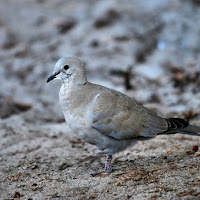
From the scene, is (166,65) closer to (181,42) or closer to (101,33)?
(181,42)

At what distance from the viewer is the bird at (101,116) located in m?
3.71

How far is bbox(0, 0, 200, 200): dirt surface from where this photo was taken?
12.1 feet

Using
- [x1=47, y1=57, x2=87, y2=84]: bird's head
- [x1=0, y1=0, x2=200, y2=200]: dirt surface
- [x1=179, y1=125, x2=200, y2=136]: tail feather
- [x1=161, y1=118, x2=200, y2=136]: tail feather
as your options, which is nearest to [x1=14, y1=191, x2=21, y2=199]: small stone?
[x1=0, y1=0, x2=200, y2=200]: dirt surface

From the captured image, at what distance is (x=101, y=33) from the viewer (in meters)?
8.09

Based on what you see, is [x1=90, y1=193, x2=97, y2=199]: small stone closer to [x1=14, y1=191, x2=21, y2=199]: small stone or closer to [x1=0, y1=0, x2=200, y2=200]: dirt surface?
[x1=0, y1=0, x2=200, y2=200]: dirt surface

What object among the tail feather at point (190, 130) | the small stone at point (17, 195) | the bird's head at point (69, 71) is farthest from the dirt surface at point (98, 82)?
the bird's head at point (69, 71)

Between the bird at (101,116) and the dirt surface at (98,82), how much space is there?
1.04 ft

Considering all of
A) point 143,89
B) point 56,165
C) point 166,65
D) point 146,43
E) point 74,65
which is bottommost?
point 56,165

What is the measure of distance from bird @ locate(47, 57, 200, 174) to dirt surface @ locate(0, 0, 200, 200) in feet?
1.04

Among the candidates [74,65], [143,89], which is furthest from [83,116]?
[143,89]

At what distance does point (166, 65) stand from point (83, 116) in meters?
3.86

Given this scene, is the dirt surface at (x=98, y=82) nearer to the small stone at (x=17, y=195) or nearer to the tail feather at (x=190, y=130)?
the small stone at (x=17, y=195)

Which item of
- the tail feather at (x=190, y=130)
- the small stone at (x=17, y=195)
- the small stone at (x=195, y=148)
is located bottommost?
the small stone at (x=17, y=195)

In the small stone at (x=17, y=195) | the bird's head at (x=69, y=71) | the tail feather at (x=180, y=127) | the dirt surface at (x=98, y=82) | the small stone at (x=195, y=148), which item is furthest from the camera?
the small stone at (x=195, y=148)
